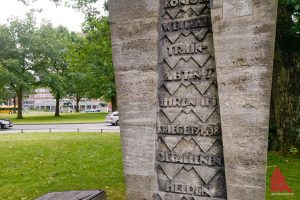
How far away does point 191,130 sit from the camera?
4035mm

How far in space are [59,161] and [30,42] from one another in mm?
34259

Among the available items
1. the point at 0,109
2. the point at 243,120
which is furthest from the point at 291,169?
the point at 0,109

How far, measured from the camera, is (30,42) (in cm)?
4222

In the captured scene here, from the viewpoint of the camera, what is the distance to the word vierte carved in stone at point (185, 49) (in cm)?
399

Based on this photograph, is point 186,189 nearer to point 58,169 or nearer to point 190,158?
point 190,158

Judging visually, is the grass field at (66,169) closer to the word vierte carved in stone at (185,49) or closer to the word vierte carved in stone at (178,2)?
the word vierte carved in stone at (185,49)

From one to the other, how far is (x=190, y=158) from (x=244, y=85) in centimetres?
105

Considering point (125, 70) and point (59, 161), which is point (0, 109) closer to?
point (59, 161)

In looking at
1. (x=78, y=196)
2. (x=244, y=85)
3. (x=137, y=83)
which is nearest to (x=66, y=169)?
(x=78, y=196)

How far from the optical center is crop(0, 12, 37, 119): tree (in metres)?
41.5

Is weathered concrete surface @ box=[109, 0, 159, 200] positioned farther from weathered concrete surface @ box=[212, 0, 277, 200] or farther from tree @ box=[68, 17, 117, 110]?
tree @ box=[68, 17, 117, 110]

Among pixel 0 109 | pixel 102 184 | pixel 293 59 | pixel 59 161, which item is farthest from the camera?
pixel 0 109

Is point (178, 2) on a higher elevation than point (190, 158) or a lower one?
Answer: higher

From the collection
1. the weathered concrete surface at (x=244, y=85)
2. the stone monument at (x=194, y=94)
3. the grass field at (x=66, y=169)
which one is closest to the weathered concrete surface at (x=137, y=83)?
the stone monument at (x=194, y=94)
